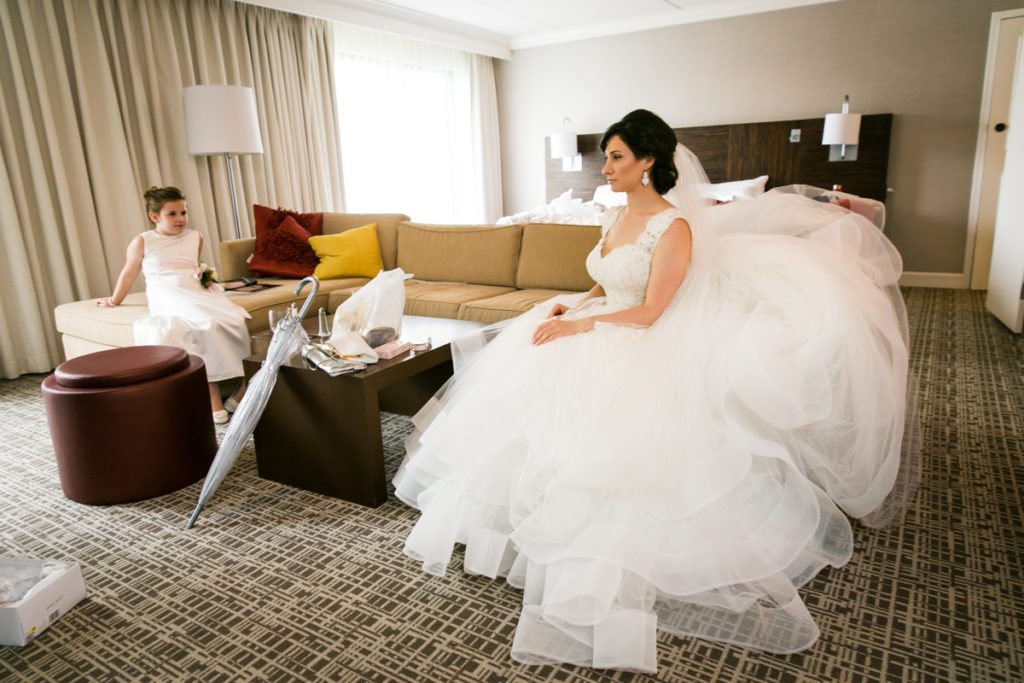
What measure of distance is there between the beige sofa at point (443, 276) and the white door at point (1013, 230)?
2.75 metres

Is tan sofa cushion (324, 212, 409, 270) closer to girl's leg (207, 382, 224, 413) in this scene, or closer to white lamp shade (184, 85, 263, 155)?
white lamp shade (184, 85, 263, 155)

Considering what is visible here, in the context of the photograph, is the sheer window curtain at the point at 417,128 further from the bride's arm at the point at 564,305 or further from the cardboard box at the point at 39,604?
the cardboard box at the point at 39,604

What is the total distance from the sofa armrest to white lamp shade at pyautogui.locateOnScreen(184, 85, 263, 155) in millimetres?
681

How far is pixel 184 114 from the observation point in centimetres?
460

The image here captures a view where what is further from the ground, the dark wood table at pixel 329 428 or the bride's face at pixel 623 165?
the bride's face at pixel 623 165

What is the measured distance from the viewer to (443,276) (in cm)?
416

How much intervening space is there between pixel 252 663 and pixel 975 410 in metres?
3.11

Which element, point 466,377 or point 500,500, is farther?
point 466,377

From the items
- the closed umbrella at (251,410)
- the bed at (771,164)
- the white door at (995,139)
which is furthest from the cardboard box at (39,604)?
the white door at (995,139)

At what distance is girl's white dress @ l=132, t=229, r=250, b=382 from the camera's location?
120 inches

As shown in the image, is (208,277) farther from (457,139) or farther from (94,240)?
(457,139)

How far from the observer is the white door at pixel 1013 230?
407 centimetres

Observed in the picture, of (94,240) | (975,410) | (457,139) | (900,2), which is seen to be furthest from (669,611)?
(457,139)

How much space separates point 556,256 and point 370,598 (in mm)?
2412
